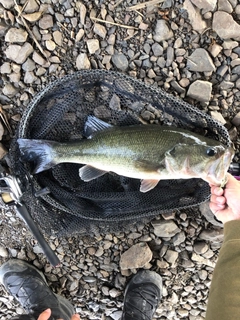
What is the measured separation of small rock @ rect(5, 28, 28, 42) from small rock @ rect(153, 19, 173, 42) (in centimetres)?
78

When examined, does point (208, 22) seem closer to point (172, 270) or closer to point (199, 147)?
point (199, 147)

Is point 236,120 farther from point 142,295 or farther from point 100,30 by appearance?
point 142,295

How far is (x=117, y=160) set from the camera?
2213 millimetres

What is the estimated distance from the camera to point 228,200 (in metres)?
2.07

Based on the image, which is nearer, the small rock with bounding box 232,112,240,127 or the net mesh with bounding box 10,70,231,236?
the net mesh with bounding box 10,70,231,236

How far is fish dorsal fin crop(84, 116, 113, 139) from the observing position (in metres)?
2.28

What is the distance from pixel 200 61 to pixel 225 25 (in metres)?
0.24

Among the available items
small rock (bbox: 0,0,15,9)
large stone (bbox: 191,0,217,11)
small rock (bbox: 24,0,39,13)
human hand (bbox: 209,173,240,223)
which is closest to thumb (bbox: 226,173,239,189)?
human hand (bbox: 209,173,240,223)

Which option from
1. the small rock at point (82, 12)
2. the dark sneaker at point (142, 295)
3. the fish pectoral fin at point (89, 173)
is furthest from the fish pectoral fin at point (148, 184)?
the small rock at point (82, 12)

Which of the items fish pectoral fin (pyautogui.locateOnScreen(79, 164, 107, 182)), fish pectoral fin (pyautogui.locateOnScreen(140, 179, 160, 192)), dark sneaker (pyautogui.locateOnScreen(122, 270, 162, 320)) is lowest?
→ dark sneaker (pyautogui.locateOnScreen(122, 270, 162, 320))

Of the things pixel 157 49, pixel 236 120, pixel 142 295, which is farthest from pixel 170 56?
pixel 142 295

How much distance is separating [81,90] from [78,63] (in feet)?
0.55

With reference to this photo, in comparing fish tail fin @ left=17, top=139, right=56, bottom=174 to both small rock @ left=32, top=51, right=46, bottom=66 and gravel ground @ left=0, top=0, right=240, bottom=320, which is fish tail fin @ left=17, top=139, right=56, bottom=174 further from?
small rock @ left=32, top=51, right=46, bottom=66

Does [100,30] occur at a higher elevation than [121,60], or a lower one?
higher
